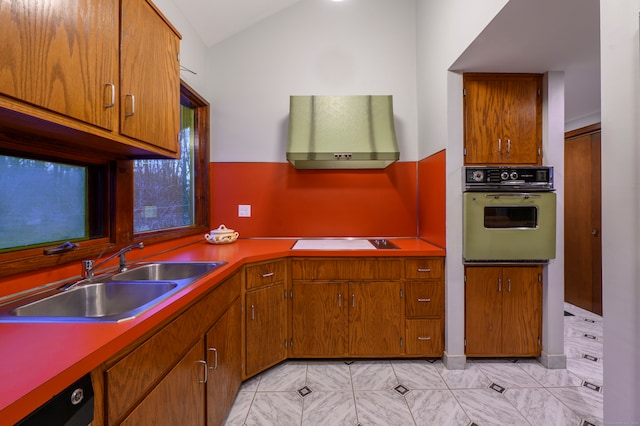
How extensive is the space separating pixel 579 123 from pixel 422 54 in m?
2.35

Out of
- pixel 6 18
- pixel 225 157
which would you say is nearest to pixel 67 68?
pixel 6 18

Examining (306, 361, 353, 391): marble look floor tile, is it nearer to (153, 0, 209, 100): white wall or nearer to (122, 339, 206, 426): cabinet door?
(122, 339, 206, 426): cabinet door

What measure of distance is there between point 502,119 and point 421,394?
207 cm

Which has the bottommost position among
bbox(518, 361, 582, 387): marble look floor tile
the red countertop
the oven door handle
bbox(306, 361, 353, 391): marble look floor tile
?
bbox(306, 361, 353, 391): marble look floor tile

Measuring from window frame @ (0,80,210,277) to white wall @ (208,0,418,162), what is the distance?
0.41 m

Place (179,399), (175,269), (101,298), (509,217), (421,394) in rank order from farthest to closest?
(509,217), (421,394), (175,269), (101,298), (179,399)

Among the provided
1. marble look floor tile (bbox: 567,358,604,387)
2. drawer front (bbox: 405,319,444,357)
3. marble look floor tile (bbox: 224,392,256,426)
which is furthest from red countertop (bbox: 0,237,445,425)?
marble look floor tile (bbox: 567,358,604,387)

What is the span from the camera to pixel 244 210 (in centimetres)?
275

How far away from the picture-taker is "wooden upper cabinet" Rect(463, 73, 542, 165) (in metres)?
2.08

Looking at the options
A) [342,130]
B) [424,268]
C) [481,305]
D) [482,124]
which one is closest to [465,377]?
[481,305]

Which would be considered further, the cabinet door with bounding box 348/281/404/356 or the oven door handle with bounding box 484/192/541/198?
the cabinet door with bounding box 348/281/404/356

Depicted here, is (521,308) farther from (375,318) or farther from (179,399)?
(179,399)

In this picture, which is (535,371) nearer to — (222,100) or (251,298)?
(251,298)

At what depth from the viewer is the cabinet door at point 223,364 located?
1.33 m
